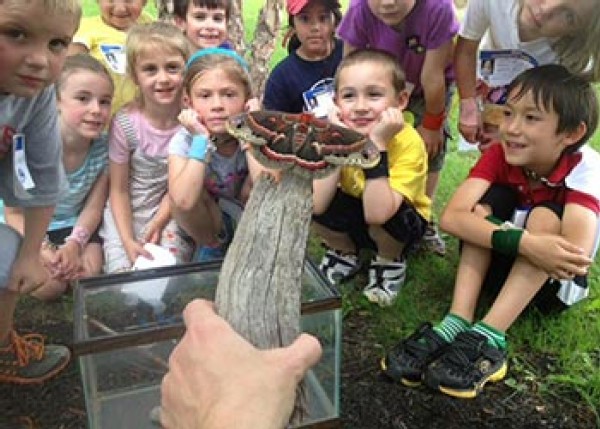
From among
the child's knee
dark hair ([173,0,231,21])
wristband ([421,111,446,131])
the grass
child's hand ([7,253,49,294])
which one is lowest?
the grass

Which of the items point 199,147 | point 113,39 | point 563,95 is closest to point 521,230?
point 563,95

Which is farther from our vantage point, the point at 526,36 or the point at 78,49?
the point at 78,49

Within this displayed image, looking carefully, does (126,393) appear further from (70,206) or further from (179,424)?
(70,206)

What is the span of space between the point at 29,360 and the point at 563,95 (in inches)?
94.6

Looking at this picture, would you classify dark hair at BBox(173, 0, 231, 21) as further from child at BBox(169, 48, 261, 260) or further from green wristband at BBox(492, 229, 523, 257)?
green wristband at BBox(492, 229, 523, 257)

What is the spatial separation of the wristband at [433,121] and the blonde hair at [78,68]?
156 cm

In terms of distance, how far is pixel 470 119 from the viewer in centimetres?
351

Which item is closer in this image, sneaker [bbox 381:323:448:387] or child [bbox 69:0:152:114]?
sneaker [bbox 381:323:448:387]

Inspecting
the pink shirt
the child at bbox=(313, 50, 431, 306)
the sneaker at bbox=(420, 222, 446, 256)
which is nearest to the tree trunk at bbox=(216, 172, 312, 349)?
the child at bbox=(313, 50, 431, 306)

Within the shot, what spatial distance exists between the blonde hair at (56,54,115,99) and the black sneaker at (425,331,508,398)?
196 centimetres

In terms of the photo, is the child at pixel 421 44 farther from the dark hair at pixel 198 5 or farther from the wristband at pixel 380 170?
the dark hair at pixel 198 5

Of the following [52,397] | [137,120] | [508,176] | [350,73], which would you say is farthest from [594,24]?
[52,397]

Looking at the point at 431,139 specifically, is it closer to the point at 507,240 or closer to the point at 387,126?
the point at 387,126

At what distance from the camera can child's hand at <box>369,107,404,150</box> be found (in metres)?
2.94
